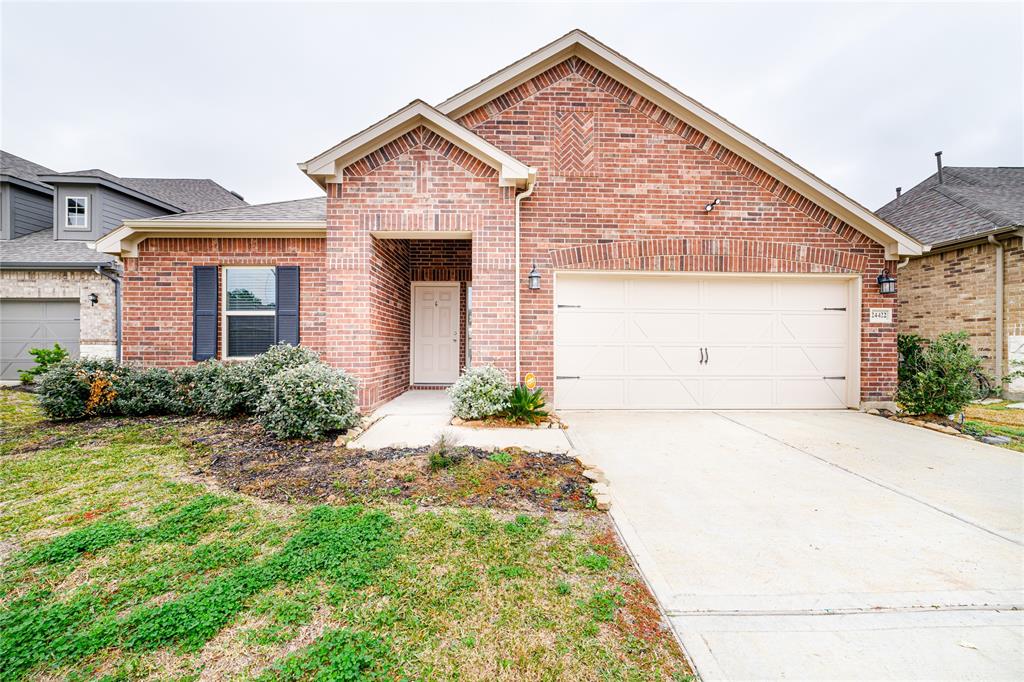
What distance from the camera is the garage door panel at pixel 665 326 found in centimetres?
729

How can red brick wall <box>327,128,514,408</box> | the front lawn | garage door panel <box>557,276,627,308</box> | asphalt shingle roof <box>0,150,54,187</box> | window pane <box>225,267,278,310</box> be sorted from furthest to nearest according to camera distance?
1. asphalt shingle roof <box>0,150,54,187</box>
2. window pane <box>225,267,278,310</box>
3. garage door panel <box>557,276,627,308</box>
4. red brick wall <box>327,128,514,408</box>
5. the front lawn

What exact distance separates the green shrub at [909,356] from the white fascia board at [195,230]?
10455 mm

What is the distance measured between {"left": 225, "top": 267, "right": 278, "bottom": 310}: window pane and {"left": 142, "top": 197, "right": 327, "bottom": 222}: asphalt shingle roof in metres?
0.95

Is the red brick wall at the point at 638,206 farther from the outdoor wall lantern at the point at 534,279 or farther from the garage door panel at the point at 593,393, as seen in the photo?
the garage door panel at the point at 593,393

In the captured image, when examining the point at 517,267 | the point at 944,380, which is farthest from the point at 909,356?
the point at 517,267

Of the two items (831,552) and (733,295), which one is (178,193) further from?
(831,552)

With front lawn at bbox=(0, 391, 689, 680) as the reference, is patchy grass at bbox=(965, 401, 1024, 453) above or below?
above

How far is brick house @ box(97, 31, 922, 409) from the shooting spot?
6988 mm

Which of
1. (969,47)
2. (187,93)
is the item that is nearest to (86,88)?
(187,93)

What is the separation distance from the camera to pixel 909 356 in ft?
23.8

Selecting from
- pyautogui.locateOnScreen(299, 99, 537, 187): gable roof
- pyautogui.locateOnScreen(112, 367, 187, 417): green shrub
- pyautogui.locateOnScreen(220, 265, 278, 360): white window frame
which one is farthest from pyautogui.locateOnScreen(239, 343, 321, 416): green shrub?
pyautogui.locateOnScreen(299, 99, 537, 187): gable roof

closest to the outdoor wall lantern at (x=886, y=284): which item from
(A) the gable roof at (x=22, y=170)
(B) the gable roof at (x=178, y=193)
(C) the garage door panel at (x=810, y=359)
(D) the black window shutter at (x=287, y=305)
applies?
(C) the garage door panel at (x=810, y=359)

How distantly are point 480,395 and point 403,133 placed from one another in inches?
163

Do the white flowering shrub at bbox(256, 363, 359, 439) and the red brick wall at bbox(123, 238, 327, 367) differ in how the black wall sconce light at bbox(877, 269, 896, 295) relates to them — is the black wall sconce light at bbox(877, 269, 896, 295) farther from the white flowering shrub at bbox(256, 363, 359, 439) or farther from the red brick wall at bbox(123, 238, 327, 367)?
the red brick wall at bbox(123, 238, 327, 367)
